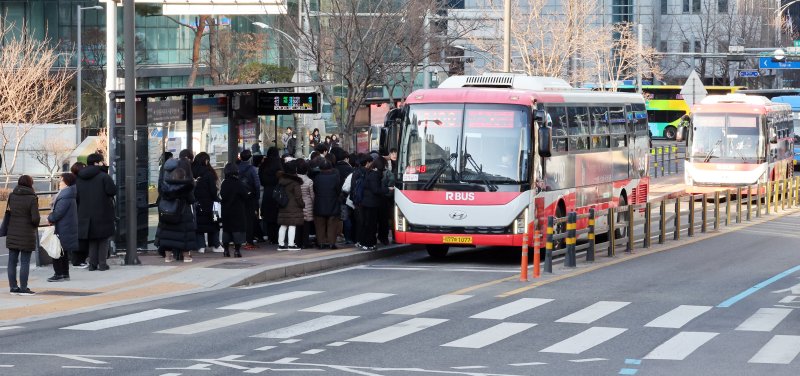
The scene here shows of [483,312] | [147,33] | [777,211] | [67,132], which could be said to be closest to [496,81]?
[483,312]

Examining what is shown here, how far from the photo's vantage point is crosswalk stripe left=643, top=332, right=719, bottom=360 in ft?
44.1

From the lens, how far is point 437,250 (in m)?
25.0

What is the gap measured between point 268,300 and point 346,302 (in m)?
1.04

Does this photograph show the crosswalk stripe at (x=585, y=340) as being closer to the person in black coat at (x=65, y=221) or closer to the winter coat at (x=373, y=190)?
the person in black coat at (x=65, y=221)

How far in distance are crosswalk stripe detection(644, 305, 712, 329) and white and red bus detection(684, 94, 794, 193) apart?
25.5 meters

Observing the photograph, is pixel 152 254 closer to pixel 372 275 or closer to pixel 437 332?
pixel 372 275

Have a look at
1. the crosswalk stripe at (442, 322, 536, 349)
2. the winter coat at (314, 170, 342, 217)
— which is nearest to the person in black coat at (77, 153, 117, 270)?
the winter coat at (314, 170, 342, 217)

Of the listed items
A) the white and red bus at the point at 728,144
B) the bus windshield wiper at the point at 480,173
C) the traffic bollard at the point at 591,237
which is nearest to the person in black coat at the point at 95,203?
the bus windshield wiper at the point at 480,173

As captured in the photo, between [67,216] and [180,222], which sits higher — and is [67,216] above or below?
above

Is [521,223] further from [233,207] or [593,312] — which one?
[593,312]

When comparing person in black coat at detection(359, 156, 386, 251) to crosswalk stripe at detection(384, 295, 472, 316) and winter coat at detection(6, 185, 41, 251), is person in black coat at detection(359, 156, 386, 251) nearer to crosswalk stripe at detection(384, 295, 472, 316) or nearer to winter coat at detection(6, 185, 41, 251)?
crosswalk stripe at detection(384, 295, 472, 316)

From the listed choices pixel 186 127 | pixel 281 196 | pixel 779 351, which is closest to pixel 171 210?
pixel 281 196

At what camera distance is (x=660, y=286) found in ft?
66.4

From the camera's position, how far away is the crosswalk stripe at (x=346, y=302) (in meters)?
17.1
